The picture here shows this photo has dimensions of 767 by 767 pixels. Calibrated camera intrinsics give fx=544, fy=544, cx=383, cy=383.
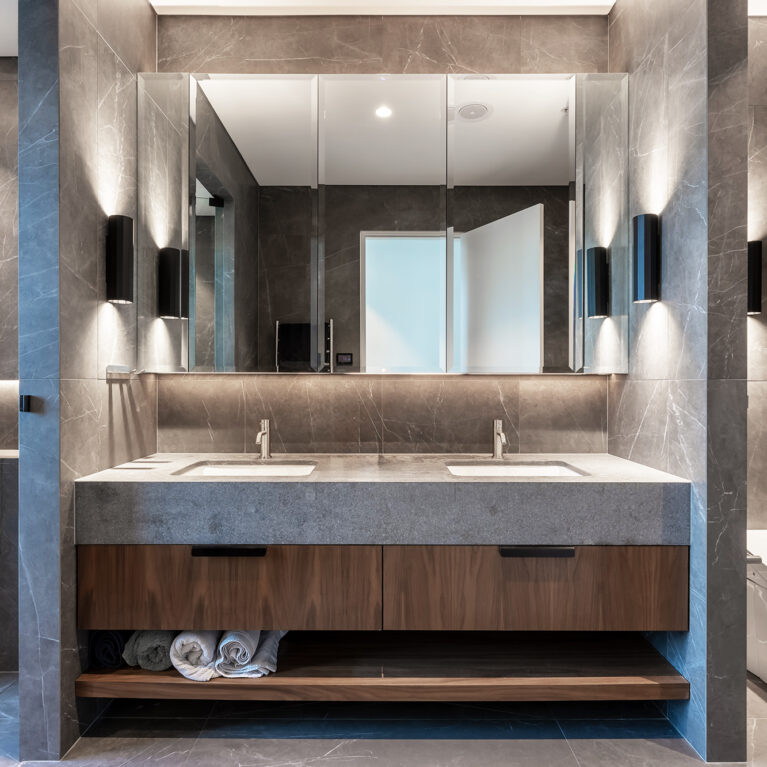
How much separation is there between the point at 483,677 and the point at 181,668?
0.99 meters

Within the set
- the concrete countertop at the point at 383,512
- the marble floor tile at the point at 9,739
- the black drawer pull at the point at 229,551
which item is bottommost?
the marble floor tile at the point at 9,739

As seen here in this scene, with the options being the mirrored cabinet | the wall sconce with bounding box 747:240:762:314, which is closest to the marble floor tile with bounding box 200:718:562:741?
the mirrored cabinet

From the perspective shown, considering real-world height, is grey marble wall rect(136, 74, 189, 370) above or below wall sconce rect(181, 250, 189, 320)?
above

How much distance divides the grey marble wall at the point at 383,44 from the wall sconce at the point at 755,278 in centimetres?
101

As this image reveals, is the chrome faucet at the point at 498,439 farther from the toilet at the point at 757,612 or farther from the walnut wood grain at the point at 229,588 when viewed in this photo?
the toilet at the point at 757,612

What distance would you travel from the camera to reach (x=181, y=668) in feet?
5.82

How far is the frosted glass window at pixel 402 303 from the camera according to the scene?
218 cm

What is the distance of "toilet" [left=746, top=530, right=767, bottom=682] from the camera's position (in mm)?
2023

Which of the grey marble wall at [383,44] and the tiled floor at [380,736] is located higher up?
the grey marble wall at [383,44]

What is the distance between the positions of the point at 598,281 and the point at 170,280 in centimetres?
171

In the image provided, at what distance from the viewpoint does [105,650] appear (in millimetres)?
1856

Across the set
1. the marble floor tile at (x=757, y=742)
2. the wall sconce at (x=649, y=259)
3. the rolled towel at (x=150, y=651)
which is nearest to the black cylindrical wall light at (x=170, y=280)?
the rolled towel at (x=150, y=651)

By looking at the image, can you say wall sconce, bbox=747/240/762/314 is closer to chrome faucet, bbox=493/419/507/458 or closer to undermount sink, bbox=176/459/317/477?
chrome faucet, bbox=493/419/507/458

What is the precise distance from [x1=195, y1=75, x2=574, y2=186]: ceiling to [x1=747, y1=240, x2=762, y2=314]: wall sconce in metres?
0.89
